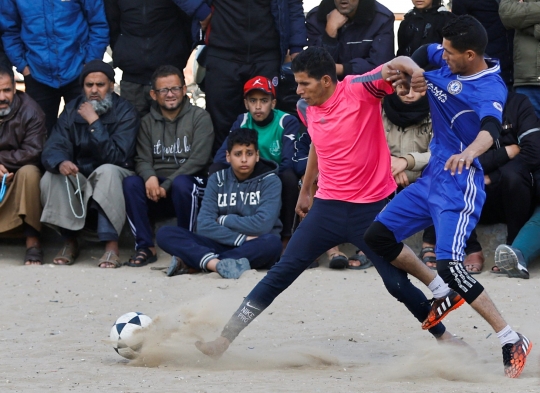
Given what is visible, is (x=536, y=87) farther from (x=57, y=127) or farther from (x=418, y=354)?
(x=57, y=127)

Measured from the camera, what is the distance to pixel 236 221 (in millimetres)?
8586

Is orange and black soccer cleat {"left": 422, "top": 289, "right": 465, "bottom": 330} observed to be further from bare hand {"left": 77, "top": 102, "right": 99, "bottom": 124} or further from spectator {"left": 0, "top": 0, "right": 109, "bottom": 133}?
spectator {"left": 0, "top": 0, "right": 109, "bottom": 133}

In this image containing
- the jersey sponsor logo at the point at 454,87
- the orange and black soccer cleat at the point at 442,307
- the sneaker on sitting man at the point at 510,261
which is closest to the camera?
the jersey sponsor logo at the point at 454,87

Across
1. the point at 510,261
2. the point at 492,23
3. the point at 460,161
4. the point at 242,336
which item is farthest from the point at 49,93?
the point at 460,161

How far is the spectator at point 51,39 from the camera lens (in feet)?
31.0

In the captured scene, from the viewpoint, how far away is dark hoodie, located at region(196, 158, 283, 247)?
8.56m

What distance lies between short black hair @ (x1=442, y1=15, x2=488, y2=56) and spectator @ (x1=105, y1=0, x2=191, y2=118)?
14.7 ft

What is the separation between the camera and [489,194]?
859cm

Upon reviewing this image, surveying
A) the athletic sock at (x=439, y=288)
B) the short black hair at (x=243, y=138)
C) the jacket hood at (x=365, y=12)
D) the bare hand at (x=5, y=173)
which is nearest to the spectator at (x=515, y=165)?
the jacket hood at (x=365, y=12)

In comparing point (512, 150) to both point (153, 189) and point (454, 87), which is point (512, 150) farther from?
point (153, 189)

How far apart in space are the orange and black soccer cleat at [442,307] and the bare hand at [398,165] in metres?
2.74

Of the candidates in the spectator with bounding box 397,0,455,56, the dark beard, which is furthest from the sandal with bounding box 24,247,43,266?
the spectator with bounding box 397,0,455,56

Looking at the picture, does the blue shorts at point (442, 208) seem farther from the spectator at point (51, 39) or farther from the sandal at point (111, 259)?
the spectator at point (51, 39)

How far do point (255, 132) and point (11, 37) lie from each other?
2835 mm
